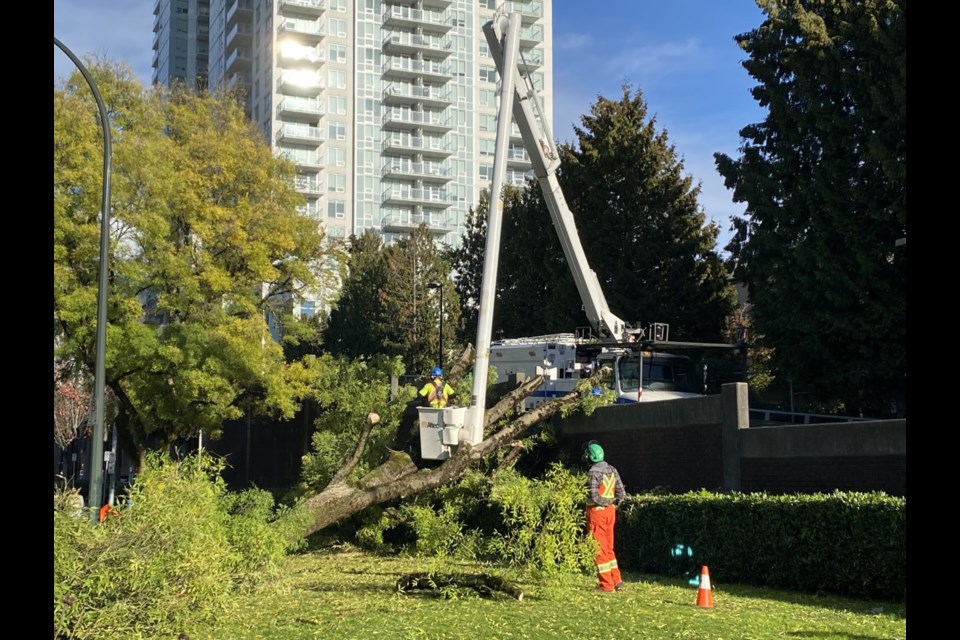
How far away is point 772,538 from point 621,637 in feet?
16.9

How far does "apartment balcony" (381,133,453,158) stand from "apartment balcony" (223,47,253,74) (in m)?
15.4

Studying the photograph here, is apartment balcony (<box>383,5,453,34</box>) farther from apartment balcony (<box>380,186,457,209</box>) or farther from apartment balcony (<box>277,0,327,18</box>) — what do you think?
apartment balcony (<box>380,186,457,209</box>)

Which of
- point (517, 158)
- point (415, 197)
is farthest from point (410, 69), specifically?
point (517, 158)

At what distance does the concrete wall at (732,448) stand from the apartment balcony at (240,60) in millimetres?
79782

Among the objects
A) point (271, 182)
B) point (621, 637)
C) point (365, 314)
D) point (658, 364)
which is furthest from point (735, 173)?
point (365, 314)

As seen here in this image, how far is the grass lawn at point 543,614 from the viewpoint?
8.59 m

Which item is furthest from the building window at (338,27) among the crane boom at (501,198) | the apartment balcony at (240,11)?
the crane boom at (501,198)

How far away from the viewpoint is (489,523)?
16.1 metres

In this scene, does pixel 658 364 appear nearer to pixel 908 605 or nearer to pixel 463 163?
pixel 908 605

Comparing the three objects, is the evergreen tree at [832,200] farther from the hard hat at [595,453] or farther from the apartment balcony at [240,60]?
the apartment balcony at [240,60]

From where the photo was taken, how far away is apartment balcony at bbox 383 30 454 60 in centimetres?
8912

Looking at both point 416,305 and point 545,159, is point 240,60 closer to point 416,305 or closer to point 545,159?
point 416,305

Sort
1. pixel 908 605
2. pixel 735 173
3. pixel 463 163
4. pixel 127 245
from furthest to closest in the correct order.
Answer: pixel 463 163 → pixel 735 173 → pixel 127 245 → pixel 908 605

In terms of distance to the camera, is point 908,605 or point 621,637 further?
point 621,637
